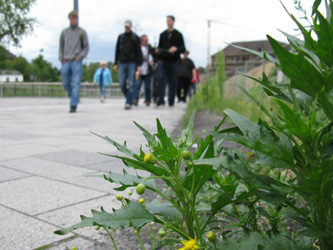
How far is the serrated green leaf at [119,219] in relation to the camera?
88 cm

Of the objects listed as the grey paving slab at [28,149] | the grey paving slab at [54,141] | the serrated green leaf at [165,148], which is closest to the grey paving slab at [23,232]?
the serrated green leaf at [165,148]

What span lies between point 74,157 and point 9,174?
36.5 inches

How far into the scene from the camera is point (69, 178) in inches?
122

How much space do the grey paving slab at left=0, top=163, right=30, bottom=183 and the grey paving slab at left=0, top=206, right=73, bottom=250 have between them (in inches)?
36.3

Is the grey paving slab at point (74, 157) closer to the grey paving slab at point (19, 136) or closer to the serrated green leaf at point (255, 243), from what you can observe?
the grey paving slab at point (19, 136)

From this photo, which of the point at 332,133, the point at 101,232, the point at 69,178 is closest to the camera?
the point at 332,133

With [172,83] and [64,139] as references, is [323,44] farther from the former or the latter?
[172,83]

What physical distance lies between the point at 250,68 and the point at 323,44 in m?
9.79

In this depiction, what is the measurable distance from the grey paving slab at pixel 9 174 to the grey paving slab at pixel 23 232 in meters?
0.92

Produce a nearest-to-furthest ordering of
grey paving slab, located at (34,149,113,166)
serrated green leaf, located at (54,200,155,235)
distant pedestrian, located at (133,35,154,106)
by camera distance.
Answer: serrated green leaf, located at (54,200,155,235)
grey paving slab, located at (34,149,113,166)
distant pedestrian, located at (133,35,154,106)

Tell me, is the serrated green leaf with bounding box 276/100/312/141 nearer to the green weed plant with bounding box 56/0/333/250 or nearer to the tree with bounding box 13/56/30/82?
the green weed plant with bounding box 56/0/333/250

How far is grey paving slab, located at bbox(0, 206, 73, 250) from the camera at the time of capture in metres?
1.74

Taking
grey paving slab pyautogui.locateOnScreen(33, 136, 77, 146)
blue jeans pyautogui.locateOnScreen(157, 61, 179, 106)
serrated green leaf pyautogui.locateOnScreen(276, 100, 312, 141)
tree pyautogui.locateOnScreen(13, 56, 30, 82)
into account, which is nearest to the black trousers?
blue jeans pyautogui.locateOnScreen(157, 61, 179, 106)

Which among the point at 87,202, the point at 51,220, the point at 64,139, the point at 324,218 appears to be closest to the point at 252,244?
the point at 324,218
